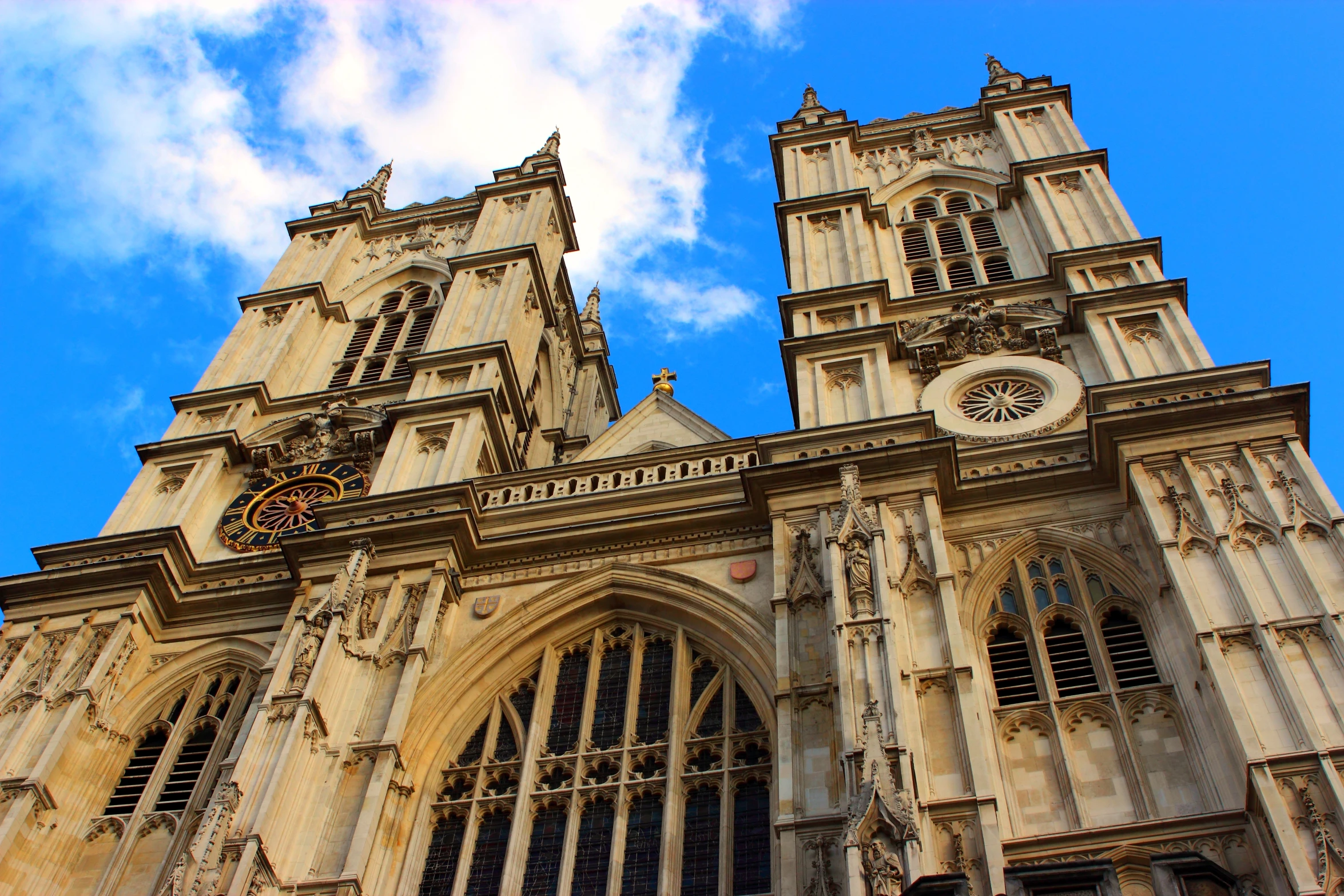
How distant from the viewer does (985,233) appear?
2889 cm

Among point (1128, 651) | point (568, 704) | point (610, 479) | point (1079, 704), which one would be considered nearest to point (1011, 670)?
point (1079, 704)

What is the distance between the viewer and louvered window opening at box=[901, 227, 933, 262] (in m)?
28.5

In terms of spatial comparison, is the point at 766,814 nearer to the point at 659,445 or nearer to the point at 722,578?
the point at 722,578

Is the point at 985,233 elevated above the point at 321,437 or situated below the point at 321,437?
above

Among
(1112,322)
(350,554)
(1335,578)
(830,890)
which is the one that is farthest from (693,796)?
(1112,322)

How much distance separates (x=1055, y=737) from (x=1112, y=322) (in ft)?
30.9

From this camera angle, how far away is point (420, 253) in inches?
1315

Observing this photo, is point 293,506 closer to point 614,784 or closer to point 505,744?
point 505,744

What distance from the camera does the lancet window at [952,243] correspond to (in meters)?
27.2

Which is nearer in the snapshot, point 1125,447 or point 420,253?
point 1125,447

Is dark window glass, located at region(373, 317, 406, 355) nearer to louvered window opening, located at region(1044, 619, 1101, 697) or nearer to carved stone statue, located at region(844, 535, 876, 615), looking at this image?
carved stone statue, located at region(844, 535, 876, 615)

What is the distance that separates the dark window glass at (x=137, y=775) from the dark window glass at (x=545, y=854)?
18.8 feet

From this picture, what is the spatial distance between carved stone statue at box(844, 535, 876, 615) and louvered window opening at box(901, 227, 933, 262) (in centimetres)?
1205

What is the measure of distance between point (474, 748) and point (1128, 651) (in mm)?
8390
